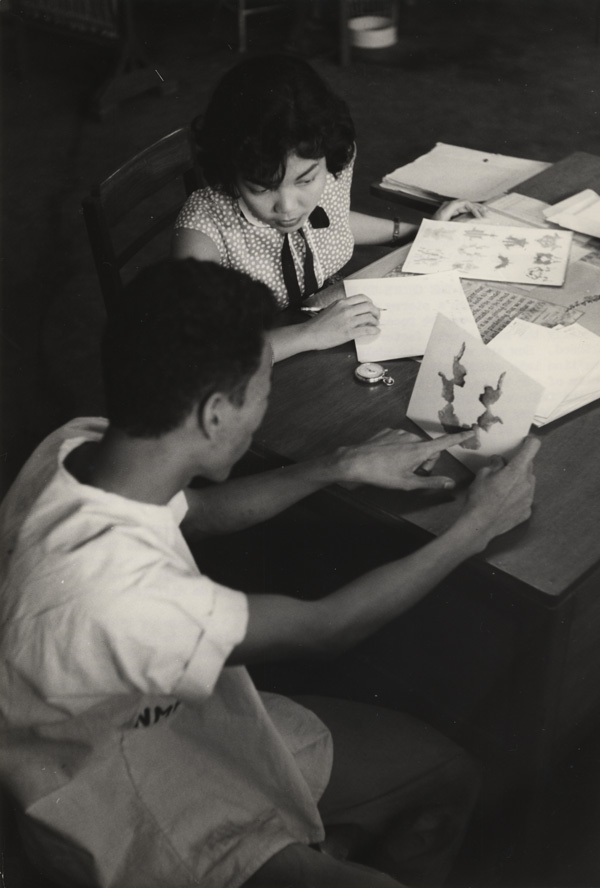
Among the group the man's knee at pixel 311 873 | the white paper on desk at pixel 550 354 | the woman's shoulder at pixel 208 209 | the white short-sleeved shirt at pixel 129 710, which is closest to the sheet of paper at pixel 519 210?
the white paper on desk at pixel 550 354

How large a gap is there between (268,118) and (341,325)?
419 millimetres

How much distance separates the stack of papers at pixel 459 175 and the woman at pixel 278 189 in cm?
15

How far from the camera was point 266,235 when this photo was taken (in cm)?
195

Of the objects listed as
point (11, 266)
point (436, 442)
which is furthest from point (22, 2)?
point (436, 442)

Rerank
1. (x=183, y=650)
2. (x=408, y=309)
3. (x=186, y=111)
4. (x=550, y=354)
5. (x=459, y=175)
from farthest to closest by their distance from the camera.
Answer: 1. (x=186, y=111)
2. (x=459, y=175)
3. (x=408, y=309)
4. (x=550, y=354)
5. (x=183, y=650)

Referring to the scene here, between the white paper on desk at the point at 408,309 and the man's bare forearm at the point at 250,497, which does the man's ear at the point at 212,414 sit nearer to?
the man's bare forearm at the point at 250,497

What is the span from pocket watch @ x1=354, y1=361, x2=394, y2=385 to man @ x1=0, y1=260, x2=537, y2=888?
258 mm

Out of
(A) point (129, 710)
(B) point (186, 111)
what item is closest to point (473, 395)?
(A) point (129, 710)

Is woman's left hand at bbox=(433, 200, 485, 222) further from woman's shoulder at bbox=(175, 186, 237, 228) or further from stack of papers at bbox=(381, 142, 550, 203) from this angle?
woman's shoulder at bbox=(175, 186, 237, 228)

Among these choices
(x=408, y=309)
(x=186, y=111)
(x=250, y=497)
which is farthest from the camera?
(x=186, y=111)

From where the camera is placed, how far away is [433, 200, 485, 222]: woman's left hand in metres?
2.03

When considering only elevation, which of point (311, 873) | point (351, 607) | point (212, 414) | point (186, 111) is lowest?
point (186, 111)

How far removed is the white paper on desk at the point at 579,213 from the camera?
195cm

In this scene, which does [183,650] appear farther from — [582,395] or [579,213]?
[579,213]
